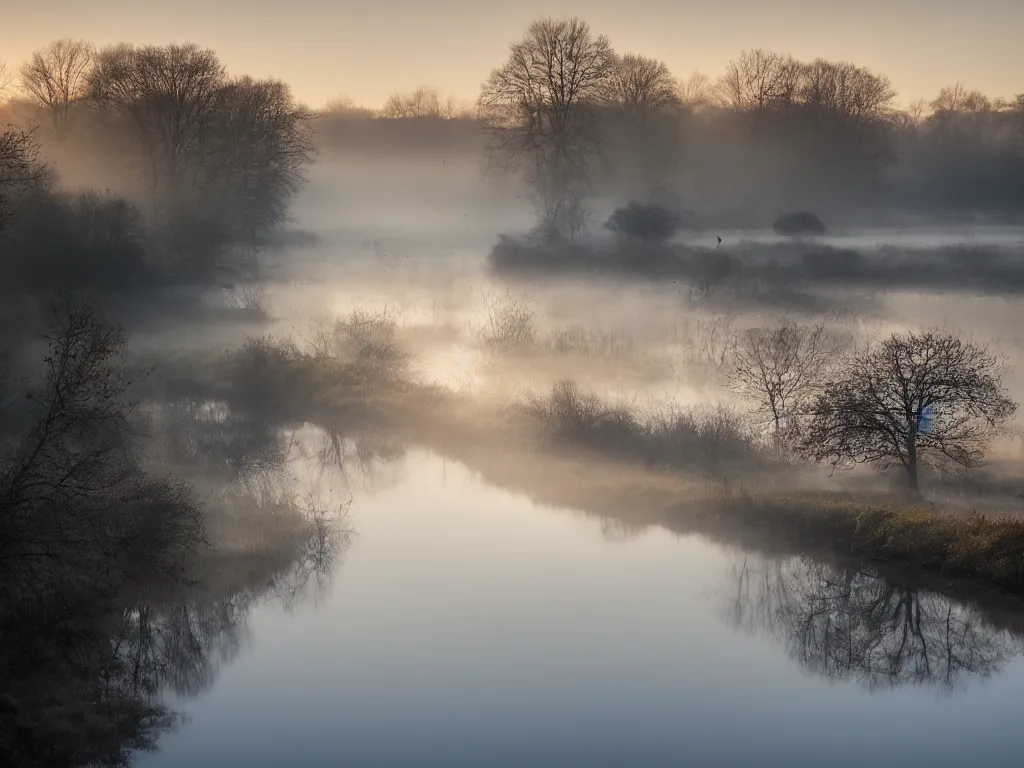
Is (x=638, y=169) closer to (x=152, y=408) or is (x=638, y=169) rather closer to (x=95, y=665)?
(x=152, y=408)

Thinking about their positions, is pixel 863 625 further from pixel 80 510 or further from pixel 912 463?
pixel 80 510

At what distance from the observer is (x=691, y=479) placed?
26.3 meters

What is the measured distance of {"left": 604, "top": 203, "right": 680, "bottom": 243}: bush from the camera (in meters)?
48.3

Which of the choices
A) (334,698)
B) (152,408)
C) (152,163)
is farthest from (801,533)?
(152,163)

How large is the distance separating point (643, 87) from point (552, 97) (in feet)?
25.7

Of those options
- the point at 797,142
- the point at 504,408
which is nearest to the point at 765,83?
the point at 797,142

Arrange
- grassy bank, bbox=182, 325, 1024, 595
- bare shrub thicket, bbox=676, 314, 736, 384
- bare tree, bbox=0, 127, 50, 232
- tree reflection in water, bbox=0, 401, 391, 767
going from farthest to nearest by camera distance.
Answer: bare shrub thicket, bbox=676, 314, 736, 384
bare tree, bbox=0, 127, 50, 232
grassy bank, bbox=182, 325, 1024, 595
tree reflection in water, bbox=0, 401, 391, 767

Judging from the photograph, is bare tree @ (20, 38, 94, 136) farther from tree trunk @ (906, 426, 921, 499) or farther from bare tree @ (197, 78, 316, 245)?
tree trunk @ (906, 426, 921, 499)

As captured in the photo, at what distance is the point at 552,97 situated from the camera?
44.5 m

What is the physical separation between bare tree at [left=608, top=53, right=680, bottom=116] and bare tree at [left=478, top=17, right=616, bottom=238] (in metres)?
4.74

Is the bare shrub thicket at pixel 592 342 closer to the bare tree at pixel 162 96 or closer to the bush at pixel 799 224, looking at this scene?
the bush at pixel 799 224

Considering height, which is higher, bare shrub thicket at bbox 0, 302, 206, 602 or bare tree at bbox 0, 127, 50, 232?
bare tree at bbox 0, 127, 50, 232

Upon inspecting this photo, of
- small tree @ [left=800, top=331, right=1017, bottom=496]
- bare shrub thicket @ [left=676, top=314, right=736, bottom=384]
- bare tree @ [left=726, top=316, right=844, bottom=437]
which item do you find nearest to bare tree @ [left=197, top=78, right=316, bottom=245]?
bare shrub thicket @ [left=676, top=314, right=736, bottom=384]

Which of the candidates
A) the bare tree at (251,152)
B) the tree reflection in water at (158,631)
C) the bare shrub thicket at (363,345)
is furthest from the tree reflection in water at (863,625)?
the bare tree at (251,152)
